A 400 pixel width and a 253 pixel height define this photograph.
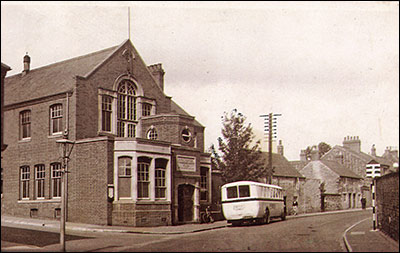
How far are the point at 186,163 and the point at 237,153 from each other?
356 inches

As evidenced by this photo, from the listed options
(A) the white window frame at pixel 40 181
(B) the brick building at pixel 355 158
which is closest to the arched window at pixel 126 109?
(A) the white window frame at pixel 40 181

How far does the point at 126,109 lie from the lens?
35344mm

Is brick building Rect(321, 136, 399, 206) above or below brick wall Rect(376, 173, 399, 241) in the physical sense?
above

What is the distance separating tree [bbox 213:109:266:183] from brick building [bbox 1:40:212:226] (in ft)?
15.2

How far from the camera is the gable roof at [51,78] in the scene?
3325cm

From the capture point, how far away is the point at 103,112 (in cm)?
3347

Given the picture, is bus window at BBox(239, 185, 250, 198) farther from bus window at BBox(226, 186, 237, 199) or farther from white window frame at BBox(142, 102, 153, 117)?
white window frame at BBox(142, 102, 153, 117)

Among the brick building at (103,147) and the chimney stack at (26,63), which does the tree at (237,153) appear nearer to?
the brick building at (103,147)

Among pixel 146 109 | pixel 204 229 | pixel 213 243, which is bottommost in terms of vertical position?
pixel 204 229

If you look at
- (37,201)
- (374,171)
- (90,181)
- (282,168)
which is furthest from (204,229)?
(282,168)

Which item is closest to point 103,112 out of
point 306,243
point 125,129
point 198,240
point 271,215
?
point 125,129

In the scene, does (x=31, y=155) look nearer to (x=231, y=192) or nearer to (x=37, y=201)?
(x=37, y=201)

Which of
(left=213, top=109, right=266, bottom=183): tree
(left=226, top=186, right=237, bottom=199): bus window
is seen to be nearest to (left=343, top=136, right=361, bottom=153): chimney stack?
(left=213, top=109, right=266, bottom=183): tree

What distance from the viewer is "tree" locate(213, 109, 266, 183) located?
132ft
